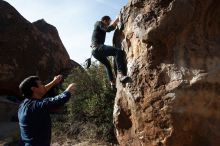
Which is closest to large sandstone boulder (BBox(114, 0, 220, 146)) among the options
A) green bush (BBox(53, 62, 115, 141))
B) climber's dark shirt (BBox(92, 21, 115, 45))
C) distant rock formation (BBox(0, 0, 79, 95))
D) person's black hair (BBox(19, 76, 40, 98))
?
climber's dark shirt (BBox(92, 21, 115, 45))

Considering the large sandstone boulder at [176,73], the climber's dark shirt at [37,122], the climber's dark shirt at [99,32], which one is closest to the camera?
the climber's dark shirt at [37,122]

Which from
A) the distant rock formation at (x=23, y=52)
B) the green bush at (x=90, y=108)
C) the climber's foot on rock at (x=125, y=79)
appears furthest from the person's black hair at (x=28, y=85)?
the distant rock formation at (x=23, y=52)

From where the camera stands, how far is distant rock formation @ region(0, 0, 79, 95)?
1778 centimetres

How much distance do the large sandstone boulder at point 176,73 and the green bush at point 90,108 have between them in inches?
172

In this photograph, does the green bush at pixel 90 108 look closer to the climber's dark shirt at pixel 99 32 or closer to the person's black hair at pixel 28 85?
the climber's dark shirt at pixel 99 32

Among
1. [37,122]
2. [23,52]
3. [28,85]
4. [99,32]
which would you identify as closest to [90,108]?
[99,32]

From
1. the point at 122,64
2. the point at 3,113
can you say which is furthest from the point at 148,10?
the point at 3,113

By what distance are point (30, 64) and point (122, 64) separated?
10.8 m

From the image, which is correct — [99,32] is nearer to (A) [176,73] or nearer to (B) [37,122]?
(A) [176,73]

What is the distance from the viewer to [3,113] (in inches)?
656

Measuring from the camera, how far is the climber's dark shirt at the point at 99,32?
8.71 metres

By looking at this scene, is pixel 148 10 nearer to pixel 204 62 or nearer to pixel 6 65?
pixel 204 62

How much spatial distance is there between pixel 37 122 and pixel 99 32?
432 cm

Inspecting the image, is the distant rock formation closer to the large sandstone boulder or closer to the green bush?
the green bush
